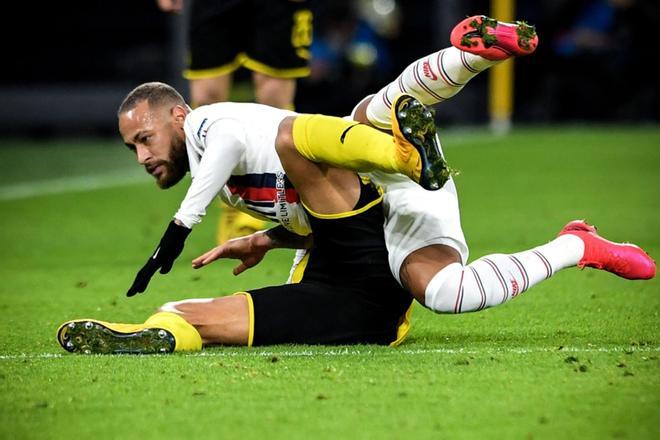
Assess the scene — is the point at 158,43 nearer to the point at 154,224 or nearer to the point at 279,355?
the point at 154,224

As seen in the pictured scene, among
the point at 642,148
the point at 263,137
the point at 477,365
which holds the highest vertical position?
the point at 263,137

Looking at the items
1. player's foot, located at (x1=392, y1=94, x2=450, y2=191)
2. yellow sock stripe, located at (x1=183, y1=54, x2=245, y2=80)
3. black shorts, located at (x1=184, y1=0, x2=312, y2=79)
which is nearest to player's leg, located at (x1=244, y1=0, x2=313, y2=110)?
black shorts, located at (x1=184, y1=0, x2=312, y2=79)

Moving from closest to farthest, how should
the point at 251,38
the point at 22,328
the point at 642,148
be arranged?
the point at 22,328, the point at 251,38, the point at 642,148

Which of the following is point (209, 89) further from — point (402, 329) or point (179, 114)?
point (402, 329)

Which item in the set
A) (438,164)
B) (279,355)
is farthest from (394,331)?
(438,164)

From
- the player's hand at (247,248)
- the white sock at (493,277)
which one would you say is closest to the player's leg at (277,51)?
the player's hand at (247,248)

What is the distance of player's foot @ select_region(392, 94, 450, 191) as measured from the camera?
403cm

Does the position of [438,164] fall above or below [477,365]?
above

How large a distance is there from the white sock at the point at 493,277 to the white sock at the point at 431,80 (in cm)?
67

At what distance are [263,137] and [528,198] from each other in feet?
17.6

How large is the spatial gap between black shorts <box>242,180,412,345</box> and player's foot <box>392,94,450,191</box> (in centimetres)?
43

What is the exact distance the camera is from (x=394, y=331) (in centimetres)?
452

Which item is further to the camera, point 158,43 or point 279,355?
point 158,43

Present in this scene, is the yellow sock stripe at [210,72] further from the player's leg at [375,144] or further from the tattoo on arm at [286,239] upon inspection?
the player's leg at [375,144]
